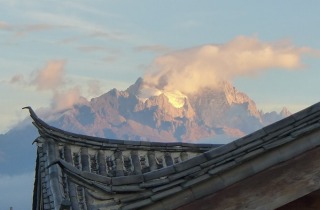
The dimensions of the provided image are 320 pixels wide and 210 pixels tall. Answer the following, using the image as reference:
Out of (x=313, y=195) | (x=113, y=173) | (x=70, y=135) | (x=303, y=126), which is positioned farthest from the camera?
(x=70, y=135)

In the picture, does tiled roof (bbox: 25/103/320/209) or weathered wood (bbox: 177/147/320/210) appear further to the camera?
weathered wood (bbox: 177/147/320/210)

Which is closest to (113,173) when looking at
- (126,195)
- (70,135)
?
(70,135)

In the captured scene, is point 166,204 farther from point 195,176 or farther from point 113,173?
point 113,173

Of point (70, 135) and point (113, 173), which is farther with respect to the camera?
point (70, 135)

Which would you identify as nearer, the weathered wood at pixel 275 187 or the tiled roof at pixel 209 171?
the tiled roof at pixel 209 171

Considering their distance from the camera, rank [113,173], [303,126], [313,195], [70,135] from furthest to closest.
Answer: [70,135] < [113,173] < [313,195] < [303,126]

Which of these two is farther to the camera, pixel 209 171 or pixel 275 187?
pixel 275 187

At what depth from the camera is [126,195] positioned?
739cm

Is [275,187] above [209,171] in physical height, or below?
below

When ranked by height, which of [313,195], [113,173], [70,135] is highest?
[70,135]

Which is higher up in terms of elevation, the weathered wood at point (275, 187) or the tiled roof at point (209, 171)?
the tiled roof at point (209, 171)

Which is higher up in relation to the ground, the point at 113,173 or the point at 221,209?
the point at 113,173

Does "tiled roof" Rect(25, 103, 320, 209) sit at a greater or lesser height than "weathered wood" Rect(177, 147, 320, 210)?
greater

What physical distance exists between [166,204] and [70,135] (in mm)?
11523
